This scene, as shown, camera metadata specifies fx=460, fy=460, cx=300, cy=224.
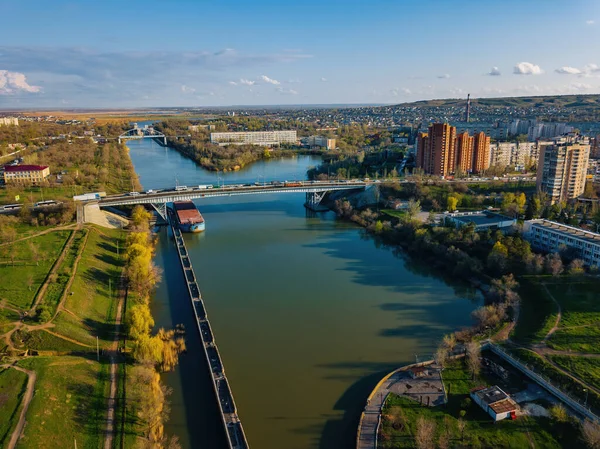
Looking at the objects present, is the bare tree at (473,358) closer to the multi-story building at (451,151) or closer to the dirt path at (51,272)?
the dirt path at (51,272)

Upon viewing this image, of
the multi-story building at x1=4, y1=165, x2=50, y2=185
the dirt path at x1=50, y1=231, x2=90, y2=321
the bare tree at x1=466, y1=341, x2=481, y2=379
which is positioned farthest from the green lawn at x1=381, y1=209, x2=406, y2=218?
the multi-story building at x1=4, y1=165, x2=50, y2=185

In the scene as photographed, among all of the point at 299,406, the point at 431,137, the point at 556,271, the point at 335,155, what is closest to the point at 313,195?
the point at 431,137

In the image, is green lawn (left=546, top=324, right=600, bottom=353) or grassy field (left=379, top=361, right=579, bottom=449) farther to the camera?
green lawn (left=546, top=324, right=600, bottom=353)

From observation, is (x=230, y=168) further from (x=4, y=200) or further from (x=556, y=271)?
(x=556, y=271)

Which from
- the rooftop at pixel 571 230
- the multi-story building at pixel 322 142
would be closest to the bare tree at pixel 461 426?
the rooftop at pixel 571 230

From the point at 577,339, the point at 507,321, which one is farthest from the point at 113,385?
the point at 577,339

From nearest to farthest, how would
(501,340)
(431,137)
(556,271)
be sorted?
(501,340) < (556,271) < (431,137)

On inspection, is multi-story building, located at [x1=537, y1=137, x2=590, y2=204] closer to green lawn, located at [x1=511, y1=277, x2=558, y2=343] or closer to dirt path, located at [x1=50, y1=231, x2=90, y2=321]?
green lawn, located at [x1=511, y1=277, x2=558, y2=343]
